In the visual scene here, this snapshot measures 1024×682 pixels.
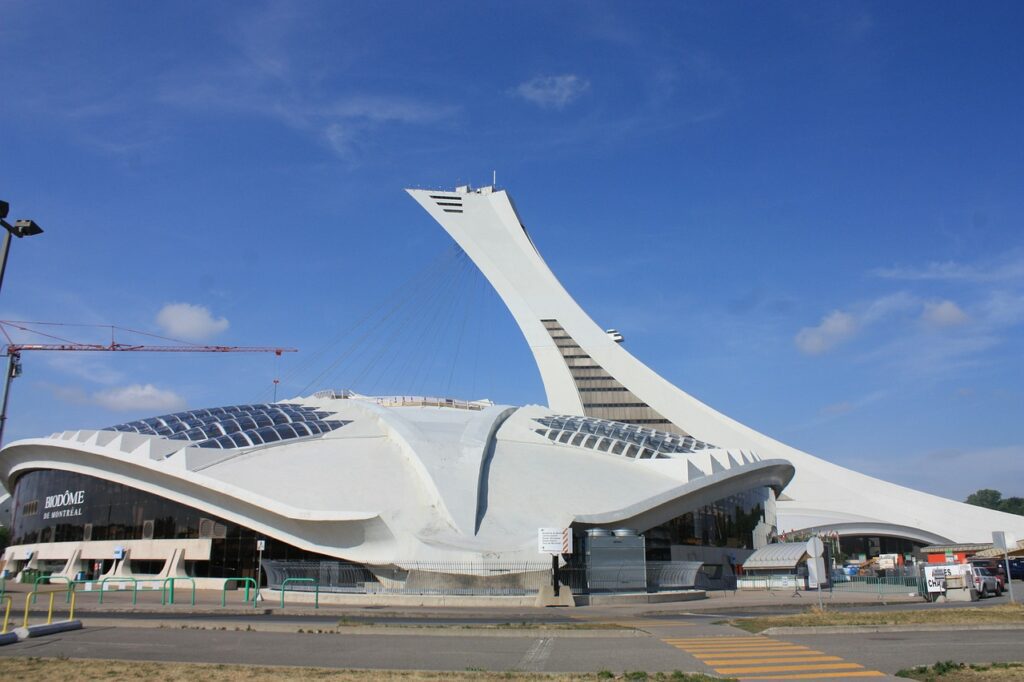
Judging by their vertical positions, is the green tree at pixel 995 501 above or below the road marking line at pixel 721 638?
above

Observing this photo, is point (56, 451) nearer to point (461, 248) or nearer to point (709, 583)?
point (709, 583)

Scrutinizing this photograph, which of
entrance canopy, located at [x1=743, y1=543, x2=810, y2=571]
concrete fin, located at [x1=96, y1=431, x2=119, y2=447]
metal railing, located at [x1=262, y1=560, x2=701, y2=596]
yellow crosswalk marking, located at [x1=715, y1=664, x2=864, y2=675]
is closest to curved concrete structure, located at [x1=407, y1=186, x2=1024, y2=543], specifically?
entrance canopy, located at [x1=743, y1=543, x2=810, y2=571]

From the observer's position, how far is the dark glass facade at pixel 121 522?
108 feet

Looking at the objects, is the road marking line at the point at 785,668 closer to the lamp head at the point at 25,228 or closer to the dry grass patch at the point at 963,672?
the dry grass patch at the point at 963,672

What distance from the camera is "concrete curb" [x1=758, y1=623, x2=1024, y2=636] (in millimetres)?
17000

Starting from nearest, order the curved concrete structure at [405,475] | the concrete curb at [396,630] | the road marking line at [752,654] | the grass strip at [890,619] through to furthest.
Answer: the road marking line at [752,654], the concrete curb at [396,630], the grass strip at [890,619], the curved concrete structure at [405,475]

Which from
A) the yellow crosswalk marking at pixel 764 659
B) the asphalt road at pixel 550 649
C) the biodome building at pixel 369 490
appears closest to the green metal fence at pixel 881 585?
the biodome building at pixel 369 490

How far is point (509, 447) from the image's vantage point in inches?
1563

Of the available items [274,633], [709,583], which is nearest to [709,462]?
[709,583]

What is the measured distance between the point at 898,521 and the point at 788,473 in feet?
75.5

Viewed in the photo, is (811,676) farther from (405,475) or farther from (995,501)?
(995,501)

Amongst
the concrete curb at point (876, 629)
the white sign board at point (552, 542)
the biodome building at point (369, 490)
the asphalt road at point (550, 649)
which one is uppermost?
the biodome building at point (369, 490)

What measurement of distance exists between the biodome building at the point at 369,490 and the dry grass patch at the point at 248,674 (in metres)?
16.3

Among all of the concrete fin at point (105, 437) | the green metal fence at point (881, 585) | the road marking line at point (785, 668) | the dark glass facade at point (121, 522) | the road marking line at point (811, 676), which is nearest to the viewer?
the road marking line at point (811, 676)
